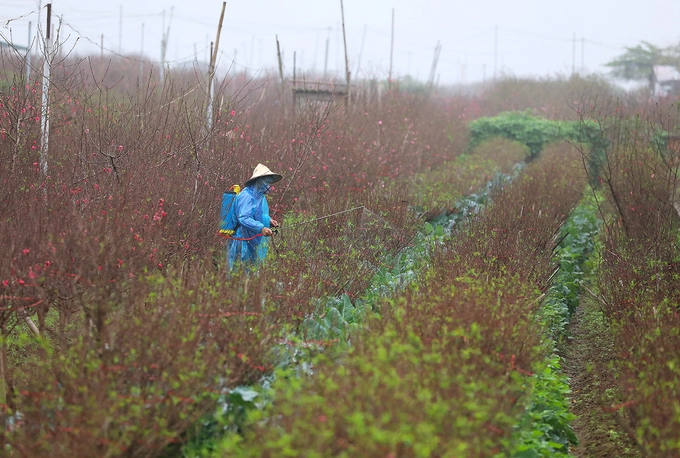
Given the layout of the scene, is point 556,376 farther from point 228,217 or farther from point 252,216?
point 228,217

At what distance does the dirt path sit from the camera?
592 cm

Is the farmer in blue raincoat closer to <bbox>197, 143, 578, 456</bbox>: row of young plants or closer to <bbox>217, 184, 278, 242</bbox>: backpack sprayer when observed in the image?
<bbox>217, 184, 278, 242</bbox>: backpack sprayer

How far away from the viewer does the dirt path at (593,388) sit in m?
5.92

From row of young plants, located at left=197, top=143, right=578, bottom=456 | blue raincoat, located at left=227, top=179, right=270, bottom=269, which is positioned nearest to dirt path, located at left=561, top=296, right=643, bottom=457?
row of young plants, located at left=197, top=143, right=578, bottom=456

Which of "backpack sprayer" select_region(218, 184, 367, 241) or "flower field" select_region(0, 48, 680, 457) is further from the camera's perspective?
"backpack sprayer" select_region(218, 184, 367, 241)

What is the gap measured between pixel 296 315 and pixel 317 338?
49 centimetres

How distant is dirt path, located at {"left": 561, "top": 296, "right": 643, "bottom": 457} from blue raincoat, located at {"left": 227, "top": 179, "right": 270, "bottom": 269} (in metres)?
3.49

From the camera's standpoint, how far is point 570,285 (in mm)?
10141

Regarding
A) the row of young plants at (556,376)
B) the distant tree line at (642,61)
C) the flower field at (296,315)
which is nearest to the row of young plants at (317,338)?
the flower field at (296,315)

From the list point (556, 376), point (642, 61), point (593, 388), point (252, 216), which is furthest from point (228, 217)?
point (642, 61)

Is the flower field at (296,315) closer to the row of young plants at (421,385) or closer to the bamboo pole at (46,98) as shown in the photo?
the row of young plants at (421,385)

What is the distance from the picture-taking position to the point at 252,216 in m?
8.53

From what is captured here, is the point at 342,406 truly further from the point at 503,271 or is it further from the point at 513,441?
the point at 503,271

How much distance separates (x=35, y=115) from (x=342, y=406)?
689 centimetres
